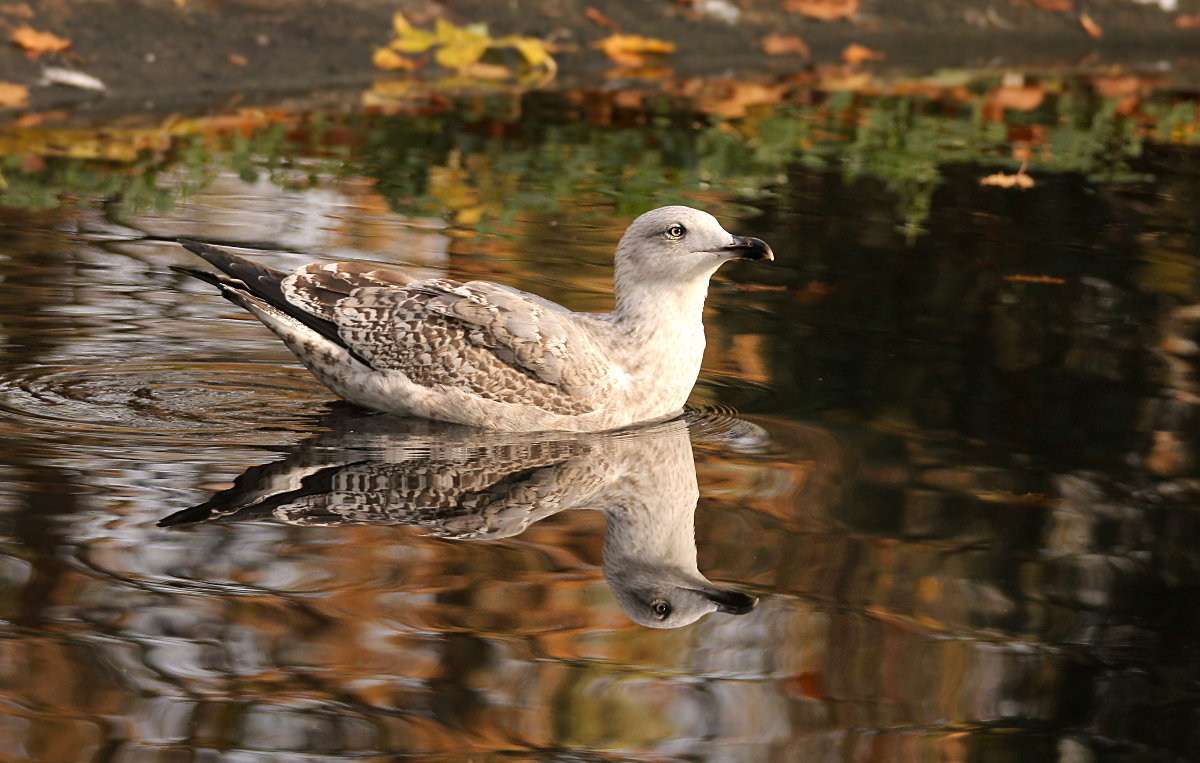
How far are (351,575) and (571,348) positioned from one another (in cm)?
186

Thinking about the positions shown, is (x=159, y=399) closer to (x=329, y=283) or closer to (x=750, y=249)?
(x=329, y=283)

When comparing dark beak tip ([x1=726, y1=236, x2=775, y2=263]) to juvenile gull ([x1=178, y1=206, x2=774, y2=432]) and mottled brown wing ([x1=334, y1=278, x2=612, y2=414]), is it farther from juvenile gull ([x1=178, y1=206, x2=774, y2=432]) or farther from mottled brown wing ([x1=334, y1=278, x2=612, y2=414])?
mottled brown wing ([x1=334, y1=278, x2=612, y2=414])

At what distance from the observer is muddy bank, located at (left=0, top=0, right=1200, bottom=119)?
1398 centimetres

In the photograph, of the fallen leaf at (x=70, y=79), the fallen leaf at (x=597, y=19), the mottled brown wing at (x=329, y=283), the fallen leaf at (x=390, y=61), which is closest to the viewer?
the mottled brown wing at (x=329, y=283)

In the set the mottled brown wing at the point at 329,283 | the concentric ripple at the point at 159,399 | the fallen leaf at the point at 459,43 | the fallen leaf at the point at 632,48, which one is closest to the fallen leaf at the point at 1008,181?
the fallen leaf at the point at 632,48

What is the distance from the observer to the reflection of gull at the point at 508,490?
18.6ft

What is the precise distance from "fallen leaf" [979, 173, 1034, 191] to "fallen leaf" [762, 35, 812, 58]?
551 cm

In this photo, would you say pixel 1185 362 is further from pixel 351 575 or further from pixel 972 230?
pixel 351 575

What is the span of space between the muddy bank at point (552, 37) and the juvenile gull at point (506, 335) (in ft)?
21.5

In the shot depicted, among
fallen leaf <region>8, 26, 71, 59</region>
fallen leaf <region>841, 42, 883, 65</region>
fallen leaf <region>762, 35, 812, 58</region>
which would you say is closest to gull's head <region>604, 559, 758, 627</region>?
fallen leaf <region>8, 26, 71, 59</region>

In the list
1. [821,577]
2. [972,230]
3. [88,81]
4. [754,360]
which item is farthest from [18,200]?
Answer: [821,577]

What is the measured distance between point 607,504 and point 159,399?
6.60 feet

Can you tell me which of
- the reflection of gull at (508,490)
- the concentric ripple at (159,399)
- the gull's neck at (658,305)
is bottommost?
the reflection of gull at (508,490)

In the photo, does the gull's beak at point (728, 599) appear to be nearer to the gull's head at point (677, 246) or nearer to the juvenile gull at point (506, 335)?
the juvenile gull at point (506, 335)
